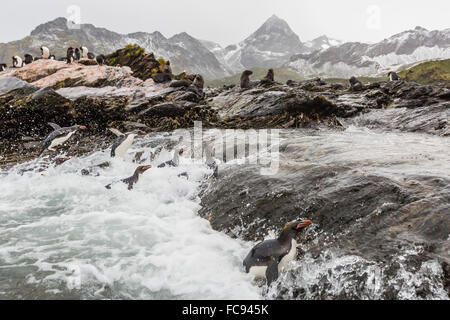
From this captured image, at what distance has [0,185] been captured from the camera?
922cm

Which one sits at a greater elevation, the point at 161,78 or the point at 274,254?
the point at 161,78

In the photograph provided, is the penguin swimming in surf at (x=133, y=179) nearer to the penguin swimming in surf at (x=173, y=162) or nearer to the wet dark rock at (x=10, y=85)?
the penguin swimming in surf at (x=173, y=162)

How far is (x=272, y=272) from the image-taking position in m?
4.08

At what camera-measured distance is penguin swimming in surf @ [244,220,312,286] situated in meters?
4.25

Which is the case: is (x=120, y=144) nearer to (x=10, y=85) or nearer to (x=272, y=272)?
(x=272, y=272)

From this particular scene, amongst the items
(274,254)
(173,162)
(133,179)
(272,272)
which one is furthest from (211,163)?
(272,272)

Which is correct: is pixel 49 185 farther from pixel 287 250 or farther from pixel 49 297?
pixel 287 250

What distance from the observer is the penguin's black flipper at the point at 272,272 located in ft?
13.3

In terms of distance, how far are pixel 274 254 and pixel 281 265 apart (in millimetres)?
185

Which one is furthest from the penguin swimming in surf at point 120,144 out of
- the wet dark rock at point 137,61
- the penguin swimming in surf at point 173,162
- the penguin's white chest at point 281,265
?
the wet dark rock at point 137,61

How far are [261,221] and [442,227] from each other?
8.86ft

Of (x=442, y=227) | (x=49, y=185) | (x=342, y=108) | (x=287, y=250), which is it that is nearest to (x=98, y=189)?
(x=49, y=185)

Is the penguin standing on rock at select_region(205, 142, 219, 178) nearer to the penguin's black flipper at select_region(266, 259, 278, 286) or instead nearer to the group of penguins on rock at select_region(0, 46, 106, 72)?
the penguin's black flipper at select_region(266, 259, 278, 286)

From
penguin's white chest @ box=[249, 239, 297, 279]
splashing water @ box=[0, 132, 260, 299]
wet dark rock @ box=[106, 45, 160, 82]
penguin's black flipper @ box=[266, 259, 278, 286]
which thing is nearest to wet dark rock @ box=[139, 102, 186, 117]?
splashing water @ box=[0, 132, 260, 299]
